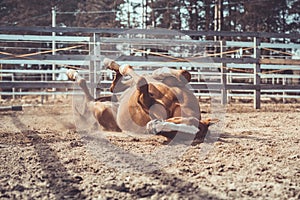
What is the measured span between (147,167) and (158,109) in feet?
2.90

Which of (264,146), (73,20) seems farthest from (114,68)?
(73,20)

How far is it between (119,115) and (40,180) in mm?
1617

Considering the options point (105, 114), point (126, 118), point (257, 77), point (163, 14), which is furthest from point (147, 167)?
point (163, 14)

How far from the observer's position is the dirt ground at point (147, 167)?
1.87 meters

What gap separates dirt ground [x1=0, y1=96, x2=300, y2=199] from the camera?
1874 mm

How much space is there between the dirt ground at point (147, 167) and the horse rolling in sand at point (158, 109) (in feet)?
0.44

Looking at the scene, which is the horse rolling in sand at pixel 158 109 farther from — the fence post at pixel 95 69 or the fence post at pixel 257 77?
the fence post at pixel 257 77

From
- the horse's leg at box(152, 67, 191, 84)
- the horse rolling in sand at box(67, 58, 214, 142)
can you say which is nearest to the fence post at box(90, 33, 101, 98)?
the horse rolling in sand at box(67, 58, 214, 142)

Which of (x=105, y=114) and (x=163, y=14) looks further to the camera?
(x=163, y=14)

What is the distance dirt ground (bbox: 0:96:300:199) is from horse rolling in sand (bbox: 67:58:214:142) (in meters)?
0.13

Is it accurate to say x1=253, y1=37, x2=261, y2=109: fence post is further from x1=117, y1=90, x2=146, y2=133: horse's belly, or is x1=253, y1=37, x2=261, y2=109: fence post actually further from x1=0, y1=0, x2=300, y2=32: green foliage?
x1=0, y1=0, x2=300, y2=32: green foliage

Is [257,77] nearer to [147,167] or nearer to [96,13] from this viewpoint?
[147,167]

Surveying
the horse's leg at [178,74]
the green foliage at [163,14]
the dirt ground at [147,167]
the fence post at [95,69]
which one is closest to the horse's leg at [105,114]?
the dirt ground at [147,167]

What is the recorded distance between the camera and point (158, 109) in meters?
3.18
